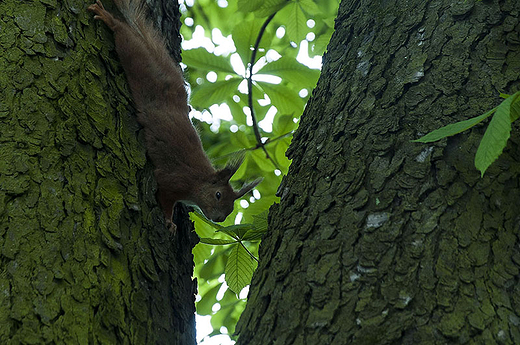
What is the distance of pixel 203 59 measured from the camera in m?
3.11

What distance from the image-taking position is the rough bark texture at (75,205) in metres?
1.36

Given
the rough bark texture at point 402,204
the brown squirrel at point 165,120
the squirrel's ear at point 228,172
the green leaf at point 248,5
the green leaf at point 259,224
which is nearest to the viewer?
the rough bark texture at point 402,204

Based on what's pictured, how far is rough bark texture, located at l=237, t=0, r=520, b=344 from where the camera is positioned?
4.08 feet

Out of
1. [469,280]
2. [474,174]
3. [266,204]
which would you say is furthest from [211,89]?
[469,280]

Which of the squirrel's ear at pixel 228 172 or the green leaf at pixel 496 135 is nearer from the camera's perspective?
the green leaf at pixel 496 135

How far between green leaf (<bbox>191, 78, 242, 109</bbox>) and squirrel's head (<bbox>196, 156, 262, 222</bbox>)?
0.41 metres

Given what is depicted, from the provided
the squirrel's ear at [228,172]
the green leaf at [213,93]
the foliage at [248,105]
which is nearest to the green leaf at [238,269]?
the foliage at [248,105]

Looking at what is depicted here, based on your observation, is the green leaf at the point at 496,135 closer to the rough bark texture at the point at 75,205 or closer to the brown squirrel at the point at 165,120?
the rough bark texture at the point at 75,205

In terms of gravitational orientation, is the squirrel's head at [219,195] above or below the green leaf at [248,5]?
below

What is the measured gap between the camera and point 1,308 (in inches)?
48.8

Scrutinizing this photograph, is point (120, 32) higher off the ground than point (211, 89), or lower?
lower

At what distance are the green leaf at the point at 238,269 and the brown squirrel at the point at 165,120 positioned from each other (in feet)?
1.18

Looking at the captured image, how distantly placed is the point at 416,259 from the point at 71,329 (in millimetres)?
896

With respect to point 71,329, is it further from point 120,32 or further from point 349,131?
point 120,32
